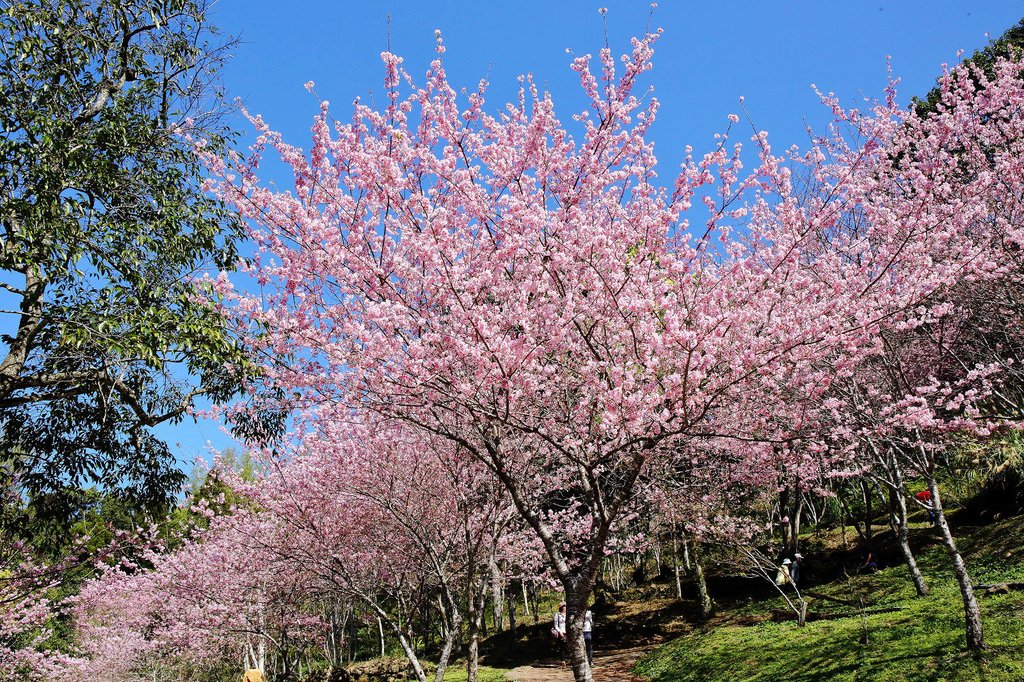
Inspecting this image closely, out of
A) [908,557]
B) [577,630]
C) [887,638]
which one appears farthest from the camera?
[908,557]

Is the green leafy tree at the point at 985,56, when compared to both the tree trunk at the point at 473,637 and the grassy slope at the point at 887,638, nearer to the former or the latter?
the grassy slope at the point at 887,638

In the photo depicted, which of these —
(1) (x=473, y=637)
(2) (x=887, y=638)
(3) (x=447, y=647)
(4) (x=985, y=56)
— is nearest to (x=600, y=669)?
(1) (x=473, y=637)

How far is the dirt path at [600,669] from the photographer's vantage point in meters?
12.4

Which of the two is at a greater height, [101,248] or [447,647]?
[101,248]

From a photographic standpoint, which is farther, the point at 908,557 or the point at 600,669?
the point at 600,669

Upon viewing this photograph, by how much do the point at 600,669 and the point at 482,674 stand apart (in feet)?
10.6

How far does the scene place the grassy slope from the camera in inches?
266

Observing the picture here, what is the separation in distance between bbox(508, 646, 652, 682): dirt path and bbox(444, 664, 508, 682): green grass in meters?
0.30

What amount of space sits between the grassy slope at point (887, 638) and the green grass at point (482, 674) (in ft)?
10.6

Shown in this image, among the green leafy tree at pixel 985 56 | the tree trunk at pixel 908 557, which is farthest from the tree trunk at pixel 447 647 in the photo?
the green leafy tree at pixel 985 56

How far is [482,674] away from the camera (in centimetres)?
1484

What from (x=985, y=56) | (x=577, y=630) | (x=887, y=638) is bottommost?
(x=887, y=638)

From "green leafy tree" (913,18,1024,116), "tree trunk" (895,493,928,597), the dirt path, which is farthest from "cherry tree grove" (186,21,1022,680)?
"green leafy tree" (913,18,1024,116)

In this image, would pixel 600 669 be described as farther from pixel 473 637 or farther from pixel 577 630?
pixel 577 630
